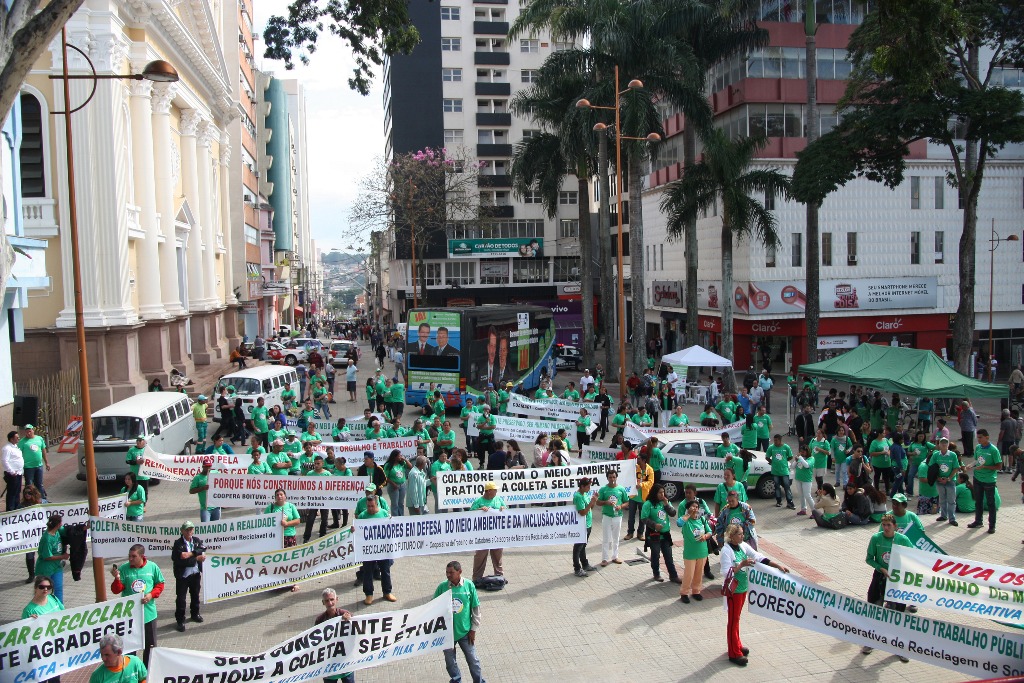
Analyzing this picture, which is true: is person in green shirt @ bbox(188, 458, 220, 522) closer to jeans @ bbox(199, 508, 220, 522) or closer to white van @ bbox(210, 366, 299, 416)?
jeans @ bbox(199, 508, 220, 522)

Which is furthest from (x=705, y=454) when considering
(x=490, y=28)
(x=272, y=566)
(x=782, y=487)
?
(x=490, y=28)

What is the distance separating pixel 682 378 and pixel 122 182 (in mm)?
20416

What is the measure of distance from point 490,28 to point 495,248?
18.5 meters

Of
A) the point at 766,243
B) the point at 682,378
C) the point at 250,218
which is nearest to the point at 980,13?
the point at 766,243

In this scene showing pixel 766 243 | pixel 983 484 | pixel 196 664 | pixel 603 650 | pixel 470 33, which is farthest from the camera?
pixel 470 33

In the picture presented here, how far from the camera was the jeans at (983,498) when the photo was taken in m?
14.9

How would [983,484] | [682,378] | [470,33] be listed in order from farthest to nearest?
[470,33], [682,378], [983,484]

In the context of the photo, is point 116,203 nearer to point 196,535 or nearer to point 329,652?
point 196,535

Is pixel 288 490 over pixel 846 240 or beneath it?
beneath

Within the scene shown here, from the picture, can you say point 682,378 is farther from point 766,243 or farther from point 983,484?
point 983,484

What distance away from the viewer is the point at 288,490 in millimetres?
14297

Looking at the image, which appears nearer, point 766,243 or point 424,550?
point 424,550

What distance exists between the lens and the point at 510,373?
107 feet

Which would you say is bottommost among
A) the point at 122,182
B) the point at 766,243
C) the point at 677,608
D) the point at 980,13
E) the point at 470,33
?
the point at 677,608
